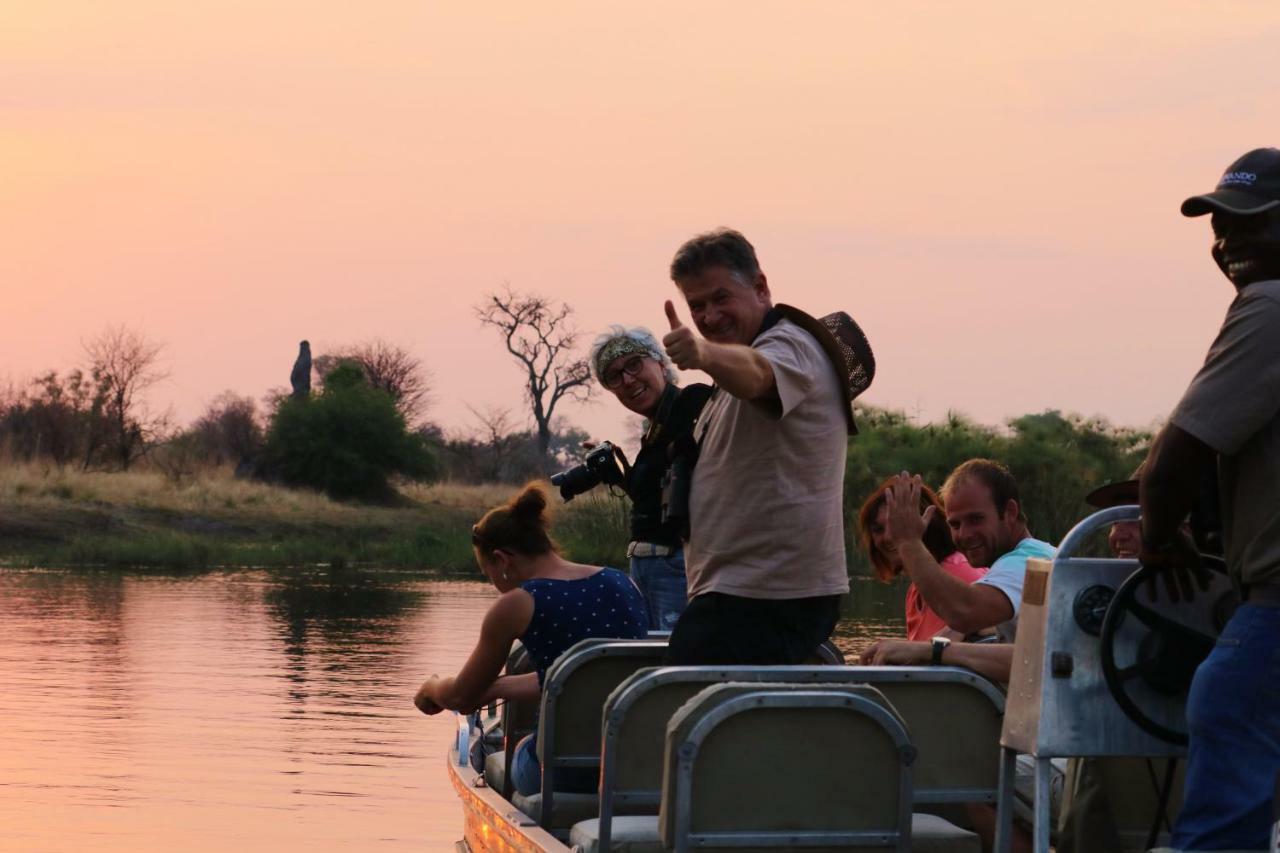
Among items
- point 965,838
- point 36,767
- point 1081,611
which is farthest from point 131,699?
point 1081,611

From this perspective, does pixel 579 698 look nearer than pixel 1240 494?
No

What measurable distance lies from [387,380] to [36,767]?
63.9 metres

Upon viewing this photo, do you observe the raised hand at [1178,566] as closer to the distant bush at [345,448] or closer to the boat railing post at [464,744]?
the boat railing post at [464,744]

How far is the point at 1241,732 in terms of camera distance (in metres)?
3.23

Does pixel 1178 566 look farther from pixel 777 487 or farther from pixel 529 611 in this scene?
pixel 529 611

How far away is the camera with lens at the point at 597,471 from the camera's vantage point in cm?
646

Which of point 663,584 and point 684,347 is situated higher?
point 684,347

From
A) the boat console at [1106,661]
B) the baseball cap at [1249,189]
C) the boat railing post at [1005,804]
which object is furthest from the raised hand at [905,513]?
the baseball cap at [1249,189]

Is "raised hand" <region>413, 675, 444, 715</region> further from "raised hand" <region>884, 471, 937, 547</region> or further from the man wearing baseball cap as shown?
the man wearing baseball cap

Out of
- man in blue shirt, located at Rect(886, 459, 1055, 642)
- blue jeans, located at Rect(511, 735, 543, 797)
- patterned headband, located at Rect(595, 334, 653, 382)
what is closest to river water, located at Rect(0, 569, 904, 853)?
blue jeans, located at Rect(511, 735, 543, 797)

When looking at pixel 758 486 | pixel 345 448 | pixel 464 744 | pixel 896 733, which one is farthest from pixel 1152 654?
pixel 345 448

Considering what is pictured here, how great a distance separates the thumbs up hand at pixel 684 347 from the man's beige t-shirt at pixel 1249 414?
0.84m

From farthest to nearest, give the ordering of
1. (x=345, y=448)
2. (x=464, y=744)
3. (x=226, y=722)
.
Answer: (x=345, y=448), (x=226, y=722), (x=464, y=744)

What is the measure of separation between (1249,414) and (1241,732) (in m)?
0.49
